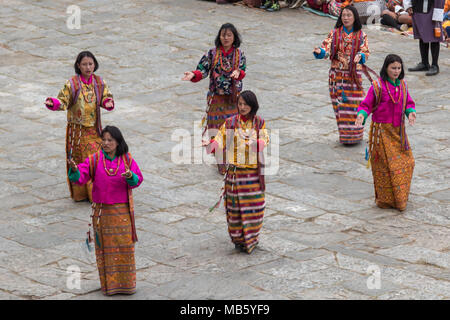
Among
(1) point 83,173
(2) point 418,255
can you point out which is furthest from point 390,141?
(1) point 83,173

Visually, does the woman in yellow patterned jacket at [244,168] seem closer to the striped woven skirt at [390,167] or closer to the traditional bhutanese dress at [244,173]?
the traditional bhutanese dress at [244,173]

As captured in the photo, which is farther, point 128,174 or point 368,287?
point 368,287

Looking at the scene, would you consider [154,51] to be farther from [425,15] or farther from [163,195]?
[163,195]

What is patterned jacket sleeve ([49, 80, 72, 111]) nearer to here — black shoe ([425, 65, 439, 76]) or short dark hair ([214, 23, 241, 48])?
short dark hair ([214, 23, 241, 48])

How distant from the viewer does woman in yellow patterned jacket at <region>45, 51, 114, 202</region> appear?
9109mm

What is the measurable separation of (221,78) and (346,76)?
5.56ft

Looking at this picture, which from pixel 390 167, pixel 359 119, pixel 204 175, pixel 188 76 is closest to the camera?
pixel 359 119

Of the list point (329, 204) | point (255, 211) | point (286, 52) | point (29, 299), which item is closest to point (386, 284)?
point (255, 211)

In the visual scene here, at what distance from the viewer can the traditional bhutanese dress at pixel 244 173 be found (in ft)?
25.9

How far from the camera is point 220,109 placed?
1029 centimetres

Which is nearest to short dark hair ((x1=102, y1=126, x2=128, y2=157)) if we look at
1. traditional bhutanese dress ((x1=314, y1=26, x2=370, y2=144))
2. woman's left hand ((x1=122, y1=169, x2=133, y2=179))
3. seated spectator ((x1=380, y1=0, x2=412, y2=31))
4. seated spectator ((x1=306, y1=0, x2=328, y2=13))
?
woman's left hand ((x1=122, y1=169, x2=133, y2=179))

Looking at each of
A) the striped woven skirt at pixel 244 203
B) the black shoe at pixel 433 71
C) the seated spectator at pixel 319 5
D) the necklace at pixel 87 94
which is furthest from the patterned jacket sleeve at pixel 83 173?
the seated spectator at pixel 319 5

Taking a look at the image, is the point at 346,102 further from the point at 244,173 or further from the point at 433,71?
the point at 244,173

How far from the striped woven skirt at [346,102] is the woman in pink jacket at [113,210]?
4397mm
